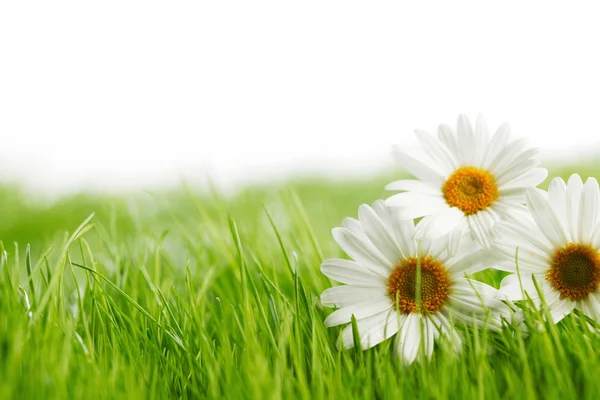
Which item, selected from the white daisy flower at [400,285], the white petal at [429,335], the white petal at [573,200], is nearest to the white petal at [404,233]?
the white daisy flower at [400,285]

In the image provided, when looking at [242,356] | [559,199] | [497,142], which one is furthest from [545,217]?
[242,356]

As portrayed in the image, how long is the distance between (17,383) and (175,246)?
111 cm

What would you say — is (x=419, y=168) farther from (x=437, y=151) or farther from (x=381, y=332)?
(x=381, y=332)

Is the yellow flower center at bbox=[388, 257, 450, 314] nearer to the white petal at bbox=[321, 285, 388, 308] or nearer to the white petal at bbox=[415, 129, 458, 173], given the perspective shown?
the white petal at bbox=[321, 285, 388, 308]

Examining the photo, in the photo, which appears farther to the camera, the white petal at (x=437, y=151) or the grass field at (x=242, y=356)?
the white petal at (x=437, y=151)

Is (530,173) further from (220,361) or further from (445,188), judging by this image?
(220,361)

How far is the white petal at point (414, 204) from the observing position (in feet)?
2.85

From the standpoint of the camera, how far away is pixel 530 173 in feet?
2.89

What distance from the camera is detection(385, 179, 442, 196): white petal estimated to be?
0.90 meters

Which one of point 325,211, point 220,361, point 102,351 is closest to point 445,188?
point 220,361

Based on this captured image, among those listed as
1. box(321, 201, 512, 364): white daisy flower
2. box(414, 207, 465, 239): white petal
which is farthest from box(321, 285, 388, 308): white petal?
box(414, 207, 465, 239): white petal

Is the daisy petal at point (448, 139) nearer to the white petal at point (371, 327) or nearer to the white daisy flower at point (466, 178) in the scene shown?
the white daisy flower at point (466, 178)

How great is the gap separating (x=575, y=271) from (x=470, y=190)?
18 cm

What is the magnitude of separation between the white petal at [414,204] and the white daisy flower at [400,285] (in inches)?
1.0
